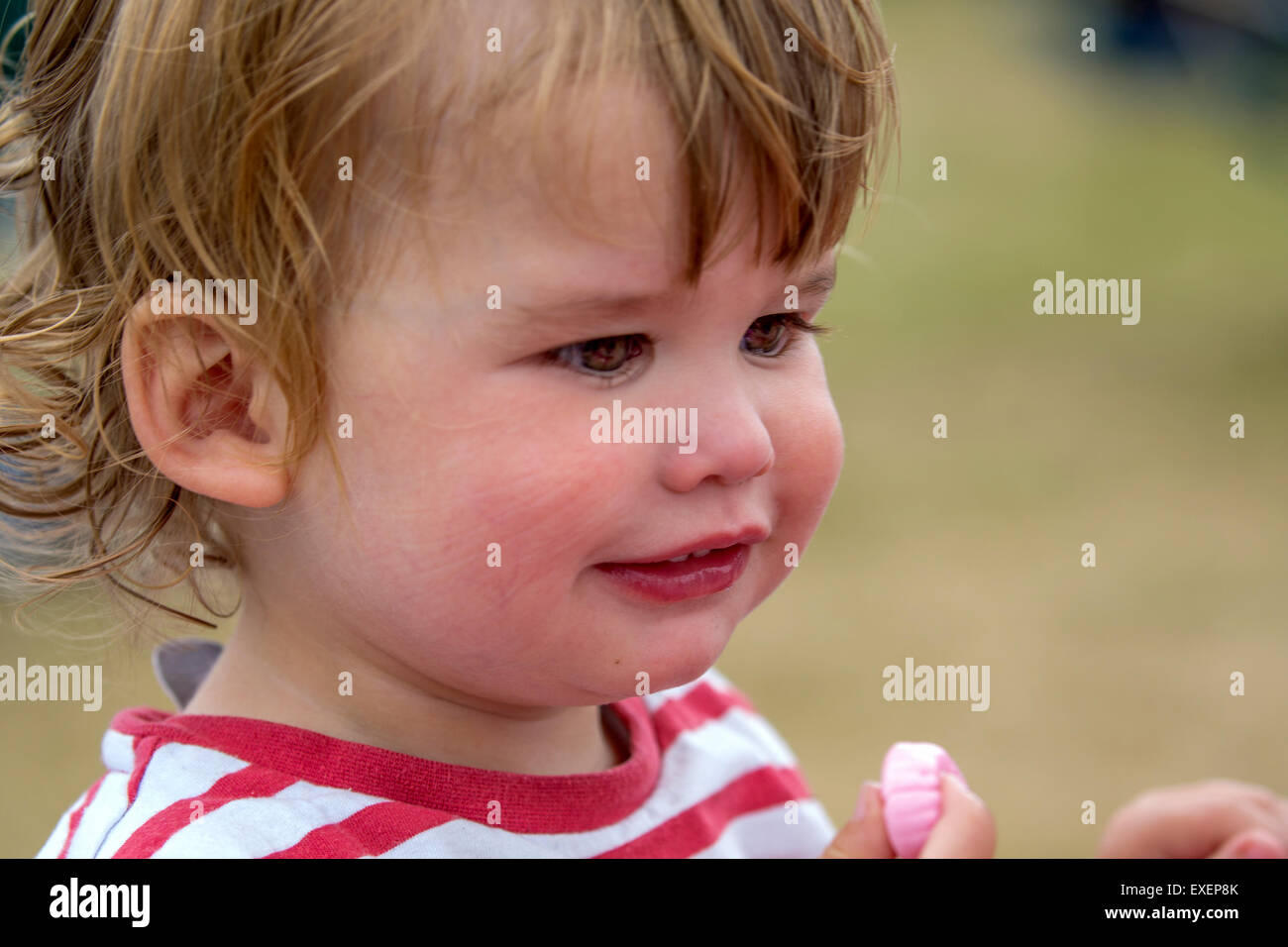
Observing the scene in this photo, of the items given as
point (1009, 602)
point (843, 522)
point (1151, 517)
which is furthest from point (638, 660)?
point (1151, 517)

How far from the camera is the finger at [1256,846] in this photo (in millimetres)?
817

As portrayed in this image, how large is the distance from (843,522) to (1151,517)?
0.70m

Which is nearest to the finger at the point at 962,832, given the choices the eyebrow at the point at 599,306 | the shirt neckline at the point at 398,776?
the shirt neckline at the point at 398,776

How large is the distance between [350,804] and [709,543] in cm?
29

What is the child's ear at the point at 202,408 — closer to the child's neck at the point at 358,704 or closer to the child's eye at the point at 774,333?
the child's neck at the point at 358,704

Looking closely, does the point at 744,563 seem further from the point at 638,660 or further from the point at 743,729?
the point at 743,729

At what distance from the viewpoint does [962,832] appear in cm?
98

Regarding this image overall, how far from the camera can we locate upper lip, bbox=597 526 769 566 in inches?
32.8

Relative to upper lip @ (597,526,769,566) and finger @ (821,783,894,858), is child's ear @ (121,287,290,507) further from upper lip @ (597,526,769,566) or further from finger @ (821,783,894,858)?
finger @ (821,783,894,858)

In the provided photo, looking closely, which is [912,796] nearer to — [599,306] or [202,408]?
[599,306]

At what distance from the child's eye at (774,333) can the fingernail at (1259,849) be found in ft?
1.40

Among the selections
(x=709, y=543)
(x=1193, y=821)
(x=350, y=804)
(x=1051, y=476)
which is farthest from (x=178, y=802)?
(x=1051, y=476)

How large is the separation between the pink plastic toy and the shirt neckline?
212 millimetres

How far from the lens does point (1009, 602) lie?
8.90 ft
